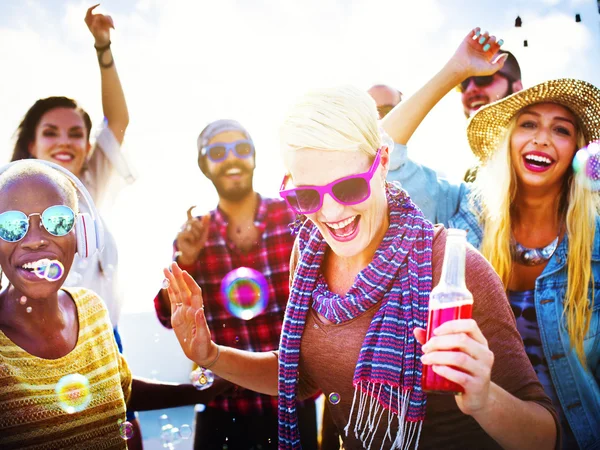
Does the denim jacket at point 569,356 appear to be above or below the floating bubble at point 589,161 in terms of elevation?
below

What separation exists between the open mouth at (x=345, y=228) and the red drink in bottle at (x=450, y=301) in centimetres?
57

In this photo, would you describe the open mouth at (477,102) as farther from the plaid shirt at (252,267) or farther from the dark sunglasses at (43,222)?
the dark sunglasses at (43,222)

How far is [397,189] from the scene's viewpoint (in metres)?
2.28

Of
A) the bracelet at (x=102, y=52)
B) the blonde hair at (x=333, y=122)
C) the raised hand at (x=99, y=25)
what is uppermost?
the raised hand at (x=99, y=25)

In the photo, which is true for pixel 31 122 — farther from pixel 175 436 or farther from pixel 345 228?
pixel 345 228

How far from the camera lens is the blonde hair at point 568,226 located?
2.78 meters

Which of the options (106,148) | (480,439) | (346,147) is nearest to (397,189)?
(346,147)

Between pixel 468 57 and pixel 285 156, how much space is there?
180 cm

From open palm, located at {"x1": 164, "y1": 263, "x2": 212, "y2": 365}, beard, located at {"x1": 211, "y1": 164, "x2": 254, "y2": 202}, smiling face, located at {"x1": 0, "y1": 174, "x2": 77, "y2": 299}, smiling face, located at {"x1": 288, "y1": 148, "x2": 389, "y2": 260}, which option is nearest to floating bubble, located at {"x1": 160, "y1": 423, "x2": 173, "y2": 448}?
open palm, located at {"x1": 164, "y1": 263, "x2": 212, "y2": 365}

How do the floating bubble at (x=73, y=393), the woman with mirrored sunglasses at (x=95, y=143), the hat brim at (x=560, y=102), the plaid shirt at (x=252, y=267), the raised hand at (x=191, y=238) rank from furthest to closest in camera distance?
the raised hand at (x=191, y=238) → the plaid shirt at (x=252, y=267) → the woman with mirrored sunglasses at (x=95, y=143) → the hat brim at (x=560, y=102) → the floating bubble at (x=73, y=393)

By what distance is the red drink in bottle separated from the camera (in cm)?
147

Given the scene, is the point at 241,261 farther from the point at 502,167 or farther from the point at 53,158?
the point at 502,167

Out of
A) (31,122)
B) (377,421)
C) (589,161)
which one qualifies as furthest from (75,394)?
(589,161)

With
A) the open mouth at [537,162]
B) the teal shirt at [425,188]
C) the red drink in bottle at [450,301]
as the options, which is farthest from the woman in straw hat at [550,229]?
the red drink in bottle at [450,301]
